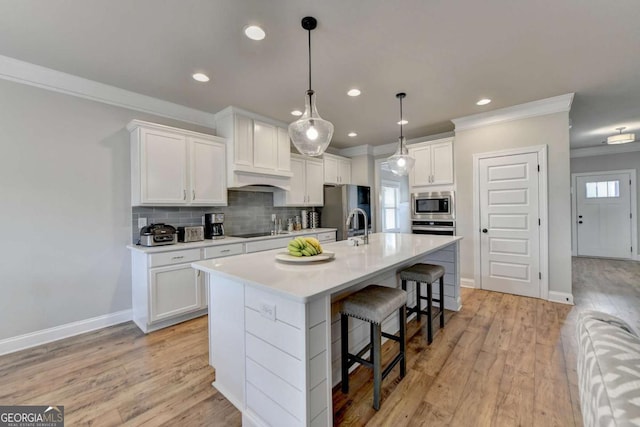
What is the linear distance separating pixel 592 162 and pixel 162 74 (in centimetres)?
850

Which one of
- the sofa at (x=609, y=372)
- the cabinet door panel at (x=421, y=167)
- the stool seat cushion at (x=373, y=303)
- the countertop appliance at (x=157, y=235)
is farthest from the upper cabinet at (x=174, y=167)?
the sofa at (x=609, y=372)

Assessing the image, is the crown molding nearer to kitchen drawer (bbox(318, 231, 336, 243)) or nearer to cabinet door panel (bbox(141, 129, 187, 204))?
cabinet door panel (bbox(141, 129, 187, 204))

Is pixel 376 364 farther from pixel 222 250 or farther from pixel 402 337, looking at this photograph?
pixel 222 250

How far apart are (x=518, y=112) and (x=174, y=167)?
14.4 ft

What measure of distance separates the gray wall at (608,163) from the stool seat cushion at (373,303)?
7.21 m

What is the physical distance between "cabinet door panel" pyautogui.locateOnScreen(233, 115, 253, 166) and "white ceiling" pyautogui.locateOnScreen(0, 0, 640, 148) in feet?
0.74

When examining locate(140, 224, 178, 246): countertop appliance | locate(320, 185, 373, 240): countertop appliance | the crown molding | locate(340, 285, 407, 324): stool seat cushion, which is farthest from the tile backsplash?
locate(340, 285, 407, 324): stool seat cushion

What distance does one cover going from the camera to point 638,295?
3.52m

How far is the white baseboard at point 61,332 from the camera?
2350 mm

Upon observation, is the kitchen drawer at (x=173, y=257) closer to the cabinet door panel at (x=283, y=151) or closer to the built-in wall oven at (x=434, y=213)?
the cabinet door panel at (x=283, y=151)

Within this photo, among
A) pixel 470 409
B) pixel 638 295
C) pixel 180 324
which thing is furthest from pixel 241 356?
pixel 638 295

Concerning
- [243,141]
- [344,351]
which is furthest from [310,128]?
[243,141]

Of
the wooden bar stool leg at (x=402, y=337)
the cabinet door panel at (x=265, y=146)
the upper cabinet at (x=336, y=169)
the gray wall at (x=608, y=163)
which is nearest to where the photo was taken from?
the wooden bar stool leg at (x=402, y=337)

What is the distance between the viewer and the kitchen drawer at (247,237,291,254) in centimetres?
341
